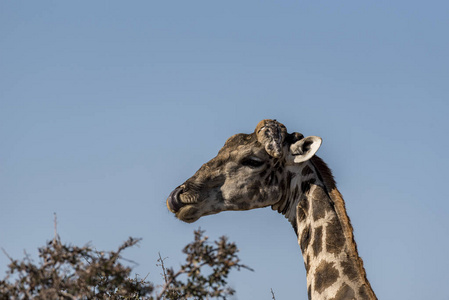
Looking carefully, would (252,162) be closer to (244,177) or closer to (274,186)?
(244,177)

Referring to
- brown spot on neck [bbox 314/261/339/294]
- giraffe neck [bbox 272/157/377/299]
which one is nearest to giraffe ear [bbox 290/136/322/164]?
giraffe neck [bbox 272/157/377/299]

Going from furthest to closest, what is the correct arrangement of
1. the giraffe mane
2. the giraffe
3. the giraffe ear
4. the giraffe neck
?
1. the giraffe ear
2. the giraffe
3. the giraffe mane
4. the giraffe neck

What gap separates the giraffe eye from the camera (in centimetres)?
910

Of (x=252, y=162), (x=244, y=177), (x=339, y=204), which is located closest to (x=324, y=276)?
(x=339, y=204)

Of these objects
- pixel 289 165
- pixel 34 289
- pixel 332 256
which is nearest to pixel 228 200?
pixel 289 165

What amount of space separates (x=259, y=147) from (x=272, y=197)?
0.72 meters

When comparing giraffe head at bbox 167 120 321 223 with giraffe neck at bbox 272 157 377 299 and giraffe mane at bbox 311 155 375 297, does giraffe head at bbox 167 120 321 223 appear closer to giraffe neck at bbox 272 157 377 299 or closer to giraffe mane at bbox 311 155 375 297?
giraffe neck at bbox 272 157 377 299

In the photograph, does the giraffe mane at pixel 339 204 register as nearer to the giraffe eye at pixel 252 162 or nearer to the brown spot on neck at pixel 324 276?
the brown spot on neck at pixel 324 276

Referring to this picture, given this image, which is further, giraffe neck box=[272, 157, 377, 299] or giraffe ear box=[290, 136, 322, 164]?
giraffe ear box=[290, 136, 322, 164]

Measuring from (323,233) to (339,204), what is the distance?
545mm

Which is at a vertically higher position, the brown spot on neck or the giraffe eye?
the giraffe eye

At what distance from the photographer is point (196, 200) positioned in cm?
877

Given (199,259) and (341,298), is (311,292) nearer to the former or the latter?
(341,298)

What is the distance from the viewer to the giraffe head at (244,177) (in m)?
8.87
